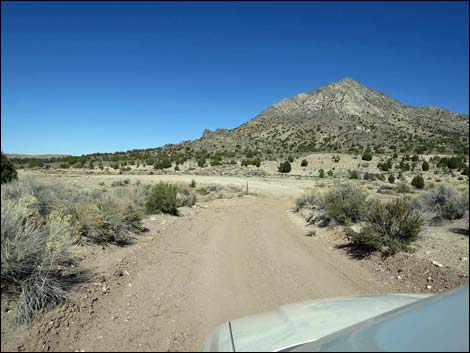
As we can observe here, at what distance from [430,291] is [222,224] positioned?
7948mm

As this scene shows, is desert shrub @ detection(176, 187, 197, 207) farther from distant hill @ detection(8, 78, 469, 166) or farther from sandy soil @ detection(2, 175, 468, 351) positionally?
distant hill @ detection(8, 78, 469, 166)

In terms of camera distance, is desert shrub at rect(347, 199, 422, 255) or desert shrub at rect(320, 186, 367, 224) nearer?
desert shrub at rect(347, 199, 422, 255)

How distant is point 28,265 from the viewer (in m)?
5.15

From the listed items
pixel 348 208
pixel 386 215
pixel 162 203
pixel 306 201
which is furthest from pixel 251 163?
pixel 386 215

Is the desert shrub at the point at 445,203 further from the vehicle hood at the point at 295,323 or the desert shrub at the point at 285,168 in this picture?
Answer: the desert shrub at the point at 285,168

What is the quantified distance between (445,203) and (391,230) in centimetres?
371

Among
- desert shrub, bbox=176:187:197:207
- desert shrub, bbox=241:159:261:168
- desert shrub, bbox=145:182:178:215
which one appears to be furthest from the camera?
desert shrub, bbox=241:159:261:168

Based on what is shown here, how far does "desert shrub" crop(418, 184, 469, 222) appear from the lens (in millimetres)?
10055

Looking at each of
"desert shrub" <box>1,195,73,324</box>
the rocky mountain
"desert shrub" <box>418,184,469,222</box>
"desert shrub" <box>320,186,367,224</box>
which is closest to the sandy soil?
"desert shrub" <box>1,195,73,324</box>

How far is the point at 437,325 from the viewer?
165cm

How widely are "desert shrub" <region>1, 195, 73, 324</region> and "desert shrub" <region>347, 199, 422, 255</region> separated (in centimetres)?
665

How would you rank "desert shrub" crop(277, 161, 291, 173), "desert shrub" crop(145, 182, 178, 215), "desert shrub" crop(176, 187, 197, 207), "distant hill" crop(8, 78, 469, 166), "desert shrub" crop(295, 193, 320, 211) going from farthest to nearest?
"distant hill" crop(8, 78, 469, 166) < "desert shrub" crop(277, 161, 291, 173) < "desert shrub" crop(176, 187, 197, 207) < "desert shrub" crop(295, 193, 320, 211) < "desert shrub" crop(145, 182, 178, 215)

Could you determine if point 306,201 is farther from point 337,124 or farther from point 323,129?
point 337,124

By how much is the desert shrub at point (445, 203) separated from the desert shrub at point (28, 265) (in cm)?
973
